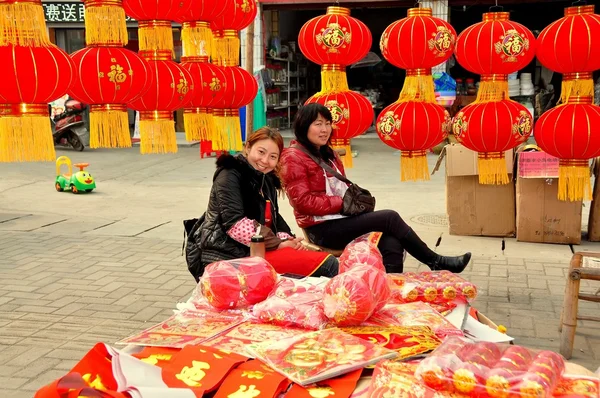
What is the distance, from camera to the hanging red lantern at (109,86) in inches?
107

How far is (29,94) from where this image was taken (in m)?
2.51

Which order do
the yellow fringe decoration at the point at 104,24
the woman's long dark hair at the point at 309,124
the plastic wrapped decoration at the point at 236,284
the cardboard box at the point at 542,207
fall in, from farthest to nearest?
1. the cardboard box at the point at 542,207
2. the woman's long dark hair at the point at 309,124
3. the yellow fringe decoration at the point at 104,24
4. the plastic wrapped decoration at the point at 236,284

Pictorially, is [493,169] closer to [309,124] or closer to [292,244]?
[309,124]

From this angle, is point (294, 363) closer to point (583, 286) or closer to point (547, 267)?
point (583, 286)

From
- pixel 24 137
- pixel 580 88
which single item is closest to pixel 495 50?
pixel 580 88

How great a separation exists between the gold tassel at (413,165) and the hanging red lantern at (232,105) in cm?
95

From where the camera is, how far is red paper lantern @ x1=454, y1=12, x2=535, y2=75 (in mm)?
3352

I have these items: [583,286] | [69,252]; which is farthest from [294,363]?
[69,252]

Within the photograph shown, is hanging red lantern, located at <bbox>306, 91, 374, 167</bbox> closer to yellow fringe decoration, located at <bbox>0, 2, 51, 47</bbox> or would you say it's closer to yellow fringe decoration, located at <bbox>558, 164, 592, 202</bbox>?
yellow fringe decoration, located at <bbox>558, 164, 592, 202</bbox>

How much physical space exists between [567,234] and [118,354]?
15.1 feet

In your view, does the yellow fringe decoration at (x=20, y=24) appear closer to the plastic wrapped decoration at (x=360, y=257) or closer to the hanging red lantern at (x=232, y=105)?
the hanging red lantern at (x=232, y=105)

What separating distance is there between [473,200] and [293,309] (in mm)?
3789

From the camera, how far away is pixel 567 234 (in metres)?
5.51

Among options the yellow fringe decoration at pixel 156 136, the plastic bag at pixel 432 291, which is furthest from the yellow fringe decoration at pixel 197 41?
the plastic bag at pixel 432 291
